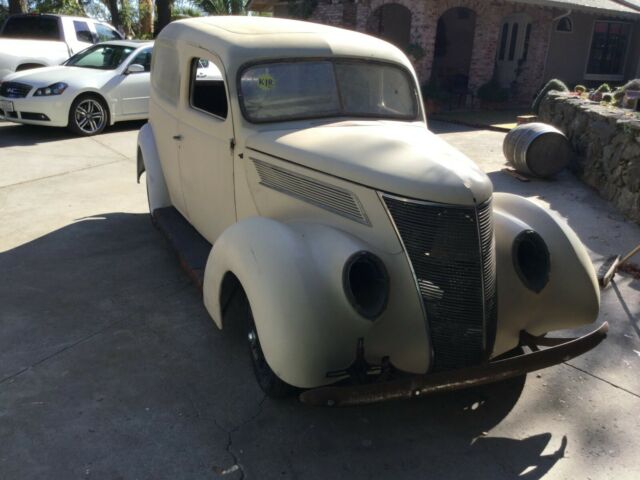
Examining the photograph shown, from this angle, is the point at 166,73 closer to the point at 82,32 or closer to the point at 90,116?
the point at 90,116

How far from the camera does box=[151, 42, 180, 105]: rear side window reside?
4738mm

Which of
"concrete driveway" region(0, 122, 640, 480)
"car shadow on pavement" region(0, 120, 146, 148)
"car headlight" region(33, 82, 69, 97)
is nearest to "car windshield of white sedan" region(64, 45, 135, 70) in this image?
"car headlight" region(33, 82, 69, 97)

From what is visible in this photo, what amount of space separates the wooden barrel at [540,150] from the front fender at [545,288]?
4964mm

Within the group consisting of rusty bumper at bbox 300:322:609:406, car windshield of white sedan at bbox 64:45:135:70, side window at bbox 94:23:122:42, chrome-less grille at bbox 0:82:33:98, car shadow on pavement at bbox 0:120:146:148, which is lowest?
car shadow on pavement at bbox 0:120:146:148

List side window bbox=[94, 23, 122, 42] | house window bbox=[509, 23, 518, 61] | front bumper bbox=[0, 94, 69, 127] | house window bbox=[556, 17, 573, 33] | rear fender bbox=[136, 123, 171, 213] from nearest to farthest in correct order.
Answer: rear fender bbox=[136, 123, 171, 213]
front bumper bbox=[0, 94, 69, 127]
side window bbox=[94, 23, 122, 42]
house window bbox=[509, 23, 518, 61]
house window bbox=[556, 17, 573, 33]

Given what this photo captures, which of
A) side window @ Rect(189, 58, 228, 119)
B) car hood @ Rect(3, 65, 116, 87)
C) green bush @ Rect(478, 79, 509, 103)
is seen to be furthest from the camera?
green bush @ Rect(478, 79, 509, 103)

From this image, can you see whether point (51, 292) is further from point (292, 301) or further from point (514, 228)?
point (514, 228)

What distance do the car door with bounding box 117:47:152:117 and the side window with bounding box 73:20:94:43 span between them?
305 centimetres

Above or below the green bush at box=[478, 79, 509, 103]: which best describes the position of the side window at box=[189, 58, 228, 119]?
above

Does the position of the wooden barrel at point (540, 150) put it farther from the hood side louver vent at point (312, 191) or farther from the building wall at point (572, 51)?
the building wall at point (572, 51)

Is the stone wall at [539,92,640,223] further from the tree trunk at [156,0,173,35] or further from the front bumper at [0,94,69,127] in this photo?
the tree trunk at [156,0,173,35]

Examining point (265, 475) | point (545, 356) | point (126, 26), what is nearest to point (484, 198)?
point (545, 356)

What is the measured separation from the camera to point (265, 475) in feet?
8.88

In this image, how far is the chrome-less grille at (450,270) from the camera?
2.68m
